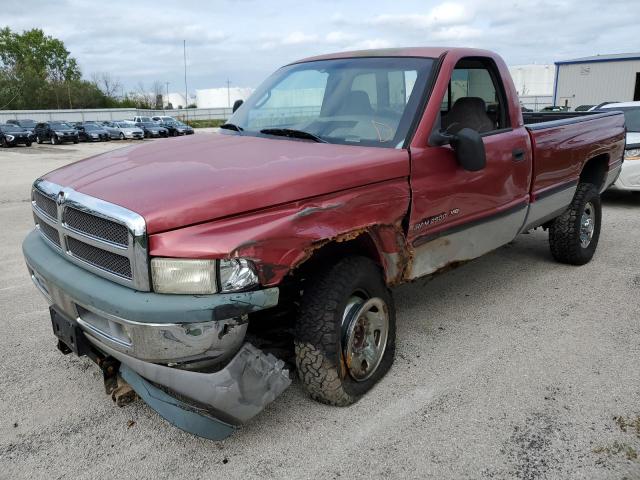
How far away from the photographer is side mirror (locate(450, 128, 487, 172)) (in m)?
3.17

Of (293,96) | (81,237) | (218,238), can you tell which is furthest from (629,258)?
(81,237)

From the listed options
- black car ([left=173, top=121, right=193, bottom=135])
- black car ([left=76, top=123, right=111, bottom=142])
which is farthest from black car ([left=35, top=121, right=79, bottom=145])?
black car ([left=173, top=121, right=193, bottom=135])

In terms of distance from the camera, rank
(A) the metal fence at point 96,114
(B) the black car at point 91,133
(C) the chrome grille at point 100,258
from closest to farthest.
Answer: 1. (C) the chrome grille at point 100,258
2. (B) the black car at point 91,133
3. (A) the metal fence at point 96,114

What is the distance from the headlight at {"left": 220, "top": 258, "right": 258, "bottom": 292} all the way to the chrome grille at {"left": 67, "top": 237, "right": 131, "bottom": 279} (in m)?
0.41

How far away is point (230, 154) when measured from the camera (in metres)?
2.99

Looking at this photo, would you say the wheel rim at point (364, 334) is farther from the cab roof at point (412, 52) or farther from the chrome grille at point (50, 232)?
the cab roof at point (412, 52)

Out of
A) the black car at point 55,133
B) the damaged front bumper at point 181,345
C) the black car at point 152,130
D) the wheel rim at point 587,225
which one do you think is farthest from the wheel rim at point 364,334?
the black car at point 152,130

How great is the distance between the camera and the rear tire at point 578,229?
5.28 m

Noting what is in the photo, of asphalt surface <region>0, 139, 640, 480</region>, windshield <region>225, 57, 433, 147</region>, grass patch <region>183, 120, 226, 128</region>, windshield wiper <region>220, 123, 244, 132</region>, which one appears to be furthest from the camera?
grass patch <region>183, 120, 226, 128</region>

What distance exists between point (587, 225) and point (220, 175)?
444cm

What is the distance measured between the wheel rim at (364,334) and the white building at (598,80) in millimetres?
33074

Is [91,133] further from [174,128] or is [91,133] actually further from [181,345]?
[181,345]

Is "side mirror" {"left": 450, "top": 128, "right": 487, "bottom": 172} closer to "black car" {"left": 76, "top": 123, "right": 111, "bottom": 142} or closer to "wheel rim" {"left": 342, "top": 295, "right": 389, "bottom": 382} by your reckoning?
"wheel rim" {"left": 342, "top": 295, "right": 389, "bottom": 382}

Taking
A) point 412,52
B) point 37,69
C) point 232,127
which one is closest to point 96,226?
point 232,127
